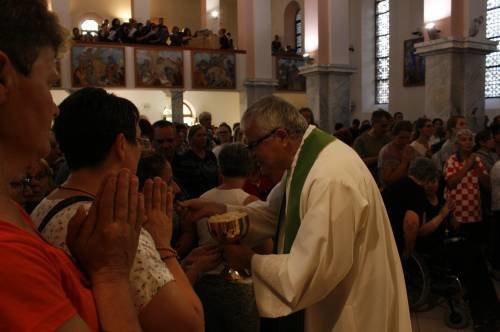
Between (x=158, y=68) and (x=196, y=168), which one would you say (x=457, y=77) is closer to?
(x=196, y=168)

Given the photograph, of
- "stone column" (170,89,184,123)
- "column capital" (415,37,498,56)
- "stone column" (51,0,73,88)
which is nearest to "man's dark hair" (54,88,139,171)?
"column capital" (415,37,498,56)

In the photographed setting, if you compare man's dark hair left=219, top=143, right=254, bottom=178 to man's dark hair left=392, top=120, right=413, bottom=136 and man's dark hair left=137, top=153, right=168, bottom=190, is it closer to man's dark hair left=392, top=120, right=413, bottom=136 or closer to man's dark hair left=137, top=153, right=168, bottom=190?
man's dark hair left=137, top=153, right=168, bottom=190

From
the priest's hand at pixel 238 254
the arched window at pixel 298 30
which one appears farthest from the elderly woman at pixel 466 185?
the arched window at pixel 298 30

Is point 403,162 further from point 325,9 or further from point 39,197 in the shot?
point 325,9

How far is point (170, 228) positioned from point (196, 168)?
3864 mm

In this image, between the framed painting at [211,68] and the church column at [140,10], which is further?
the church column at [140,10]

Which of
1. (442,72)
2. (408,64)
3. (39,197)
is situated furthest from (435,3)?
(39,197)

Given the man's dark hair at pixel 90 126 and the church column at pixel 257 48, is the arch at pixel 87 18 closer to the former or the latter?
the church column at pixel 257 48

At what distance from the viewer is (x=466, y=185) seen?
18.7 feet

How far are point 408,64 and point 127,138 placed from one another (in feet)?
61.1

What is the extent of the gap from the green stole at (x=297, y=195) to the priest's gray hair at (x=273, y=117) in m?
0.10

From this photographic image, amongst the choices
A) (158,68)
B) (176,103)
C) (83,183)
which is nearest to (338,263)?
(83,183)

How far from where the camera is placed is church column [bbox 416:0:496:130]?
1008 centimetres

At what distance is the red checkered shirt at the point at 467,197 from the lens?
18.6 ft
